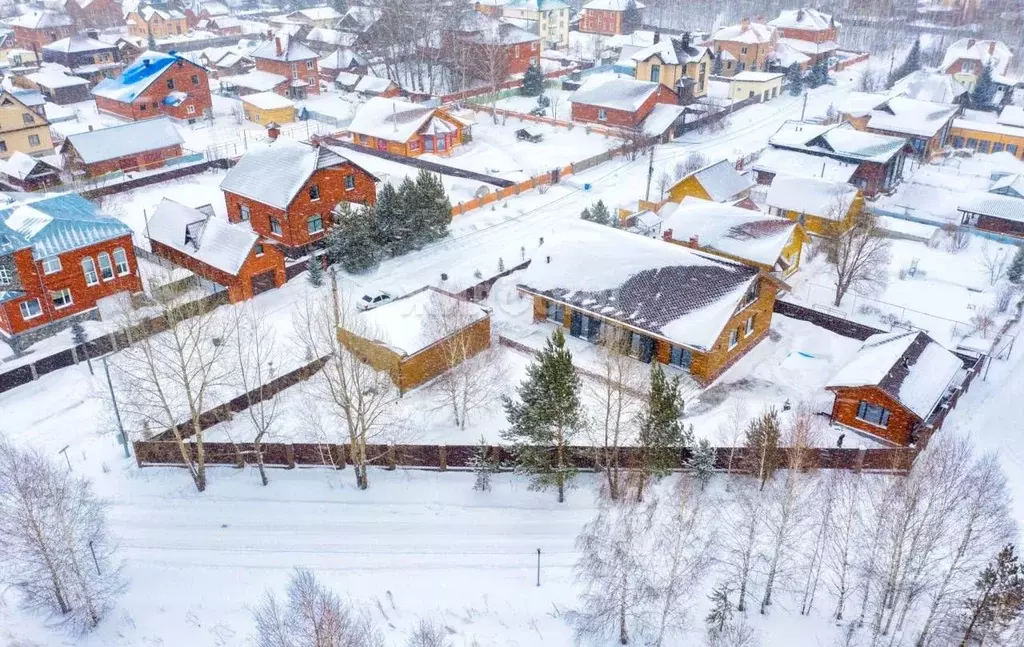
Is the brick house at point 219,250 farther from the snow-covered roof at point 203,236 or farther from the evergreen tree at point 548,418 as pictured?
the evergreen tree at point 548,418

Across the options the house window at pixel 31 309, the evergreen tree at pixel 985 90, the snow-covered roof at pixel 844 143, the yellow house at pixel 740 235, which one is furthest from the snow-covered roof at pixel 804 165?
the house window at pixel 31 309

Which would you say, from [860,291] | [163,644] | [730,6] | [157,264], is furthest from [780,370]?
[730,6]

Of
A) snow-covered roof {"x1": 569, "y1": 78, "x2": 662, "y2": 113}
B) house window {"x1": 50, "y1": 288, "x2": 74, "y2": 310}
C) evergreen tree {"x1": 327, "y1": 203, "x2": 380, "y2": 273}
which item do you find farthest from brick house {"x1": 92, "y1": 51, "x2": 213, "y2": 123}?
house window {"x1": 50, "y1": 288, "x2": 74, "y2": 310}

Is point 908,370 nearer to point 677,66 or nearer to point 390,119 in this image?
point 390,119

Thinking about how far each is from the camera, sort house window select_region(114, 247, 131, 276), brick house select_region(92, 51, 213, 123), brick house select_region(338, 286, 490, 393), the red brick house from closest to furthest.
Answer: brick house select_region(338, 286, 490, 393)
house window select_region(114, 247, 131, 276)
the red brick house
brick house select_region(92, 51, 213, 123)

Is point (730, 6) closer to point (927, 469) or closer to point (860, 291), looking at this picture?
point (860, 291)

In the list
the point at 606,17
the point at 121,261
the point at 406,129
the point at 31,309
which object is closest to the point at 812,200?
the point at 406,129

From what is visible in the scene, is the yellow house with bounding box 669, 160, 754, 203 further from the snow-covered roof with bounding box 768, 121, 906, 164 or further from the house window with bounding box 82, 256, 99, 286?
the house window with bounding box 82, 256, 99, 286
